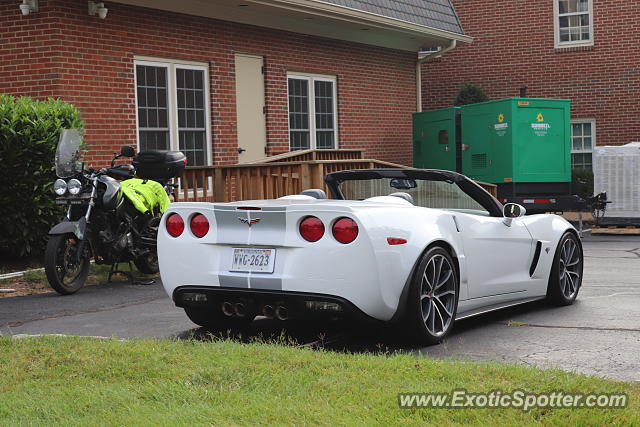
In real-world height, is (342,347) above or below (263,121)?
below

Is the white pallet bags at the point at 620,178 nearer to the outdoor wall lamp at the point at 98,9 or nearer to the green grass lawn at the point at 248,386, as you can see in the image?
the outdoor wall lamp at the point at 98,9

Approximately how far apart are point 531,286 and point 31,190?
20.0ft

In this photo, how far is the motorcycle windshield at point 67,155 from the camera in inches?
389

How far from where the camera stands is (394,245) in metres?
6.23

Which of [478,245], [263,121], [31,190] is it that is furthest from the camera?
[263,121]

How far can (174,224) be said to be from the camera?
684 centimetres

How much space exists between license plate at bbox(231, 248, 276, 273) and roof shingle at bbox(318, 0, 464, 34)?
35.6 feet

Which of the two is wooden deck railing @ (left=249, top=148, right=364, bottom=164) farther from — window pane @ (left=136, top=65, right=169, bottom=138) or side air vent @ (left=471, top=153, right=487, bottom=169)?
side air vent @ (left=471, top=153, right=487, bottom=169)

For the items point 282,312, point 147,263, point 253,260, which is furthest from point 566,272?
point 147,263

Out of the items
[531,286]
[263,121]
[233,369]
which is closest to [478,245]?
[531,286]

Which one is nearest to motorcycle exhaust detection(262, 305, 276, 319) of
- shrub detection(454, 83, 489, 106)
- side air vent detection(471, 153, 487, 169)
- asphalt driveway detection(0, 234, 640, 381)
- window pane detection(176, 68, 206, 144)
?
asphalt driveway detection(0, 234, 640, 381)

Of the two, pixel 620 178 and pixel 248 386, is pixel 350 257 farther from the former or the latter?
pixel 620 178

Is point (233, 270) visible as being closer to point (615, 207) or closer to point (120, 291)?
point (120, 291)

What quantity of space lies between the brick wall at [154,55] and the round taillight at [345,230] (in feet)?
25.6
